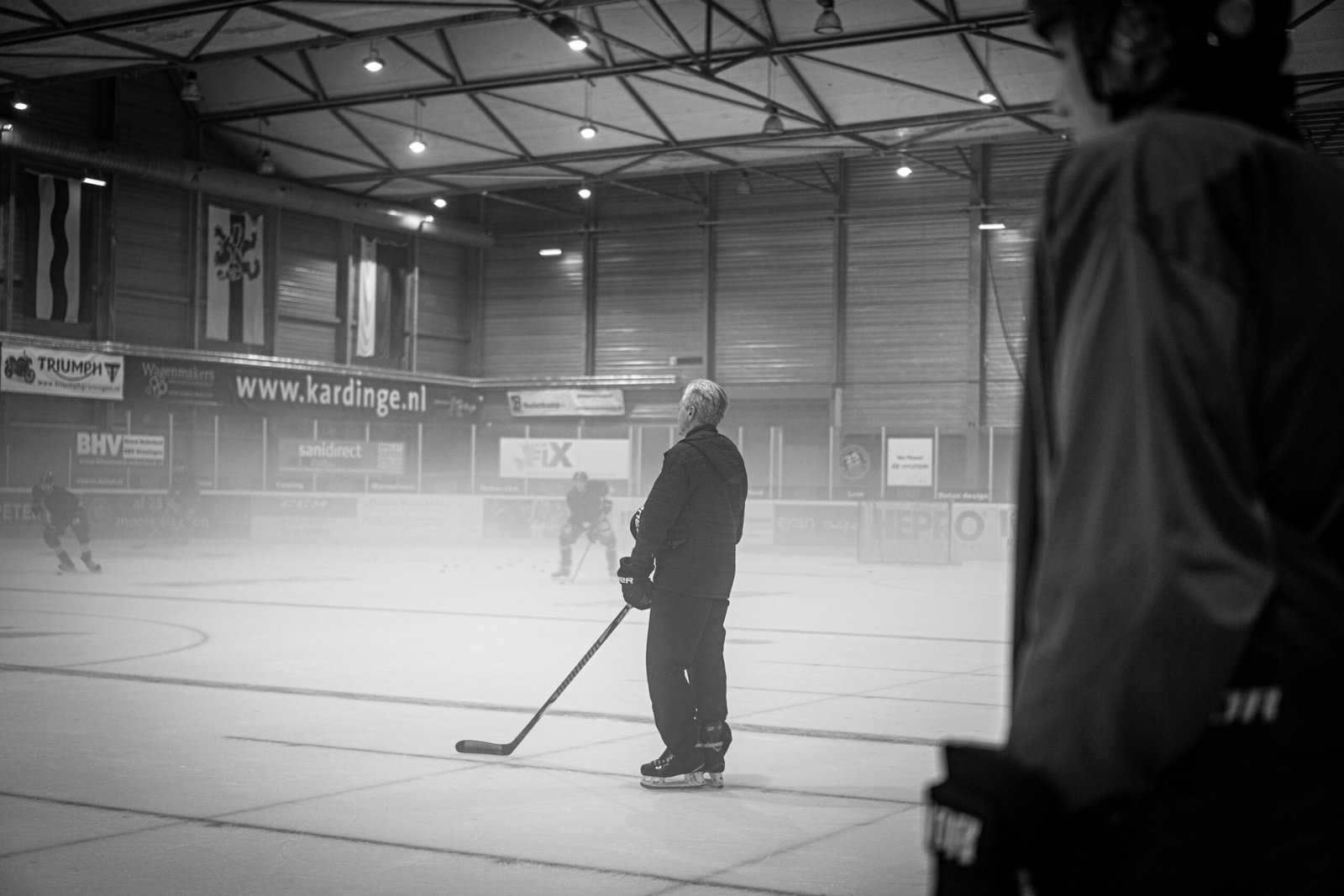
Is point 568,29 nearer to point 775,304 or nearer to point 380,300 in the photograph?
point 775,304

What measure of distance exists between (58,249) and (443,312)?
1249 centimetres

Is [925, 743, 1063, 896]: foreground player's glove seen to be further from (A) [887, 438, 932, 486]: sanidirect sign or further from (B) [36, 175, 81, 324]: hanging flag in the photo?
(B) [36, 175, 81, 324]: hanging flag

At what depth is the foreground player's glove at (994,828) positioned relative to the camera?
4.09 feet

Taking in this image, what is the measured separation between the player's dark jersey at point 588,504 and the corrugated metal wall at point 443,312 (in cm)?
1913

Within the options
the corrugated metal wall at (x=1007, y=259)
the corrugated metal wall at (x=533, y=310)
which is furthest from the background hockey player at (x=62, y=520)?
the corrugated metal wall at (x=1007, y=259)

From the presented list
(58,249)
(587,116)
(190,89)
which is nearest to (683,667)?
(587,116)

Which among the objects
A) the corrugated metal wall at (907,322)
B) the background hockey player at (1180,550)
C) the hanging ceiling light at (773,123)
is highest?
the hanging ceiling light at (773,123)

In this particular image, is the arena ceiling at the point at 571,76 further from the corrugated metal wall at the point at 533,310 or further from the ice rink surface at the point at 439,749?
the ice rink surface at the point at 439,749

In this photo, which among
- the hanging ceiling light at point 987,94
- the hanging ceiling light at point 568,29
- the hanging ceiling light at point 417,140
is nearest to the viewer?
the hanging ceiling light at point 568,29

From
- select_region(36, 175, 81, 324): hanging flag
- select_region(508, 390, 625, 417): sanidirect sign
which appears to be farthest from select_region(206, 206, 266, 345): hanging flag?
select_region(508, 390, 625, 417): sanidirect sign

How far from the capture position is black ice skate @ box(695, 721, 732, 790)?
7.12 metres

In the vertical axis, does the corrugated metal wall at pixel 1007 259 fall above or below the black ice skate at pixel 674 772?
above

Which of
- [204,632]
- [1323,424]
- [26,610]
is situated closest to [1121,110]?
[1323,424]

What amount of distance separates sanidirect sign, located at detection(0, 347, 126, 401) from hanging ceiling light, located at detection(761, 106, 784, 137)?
15.4 m
